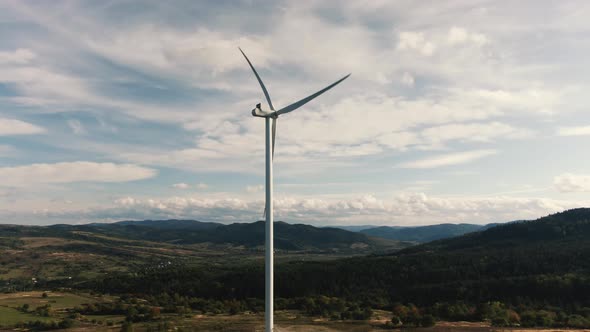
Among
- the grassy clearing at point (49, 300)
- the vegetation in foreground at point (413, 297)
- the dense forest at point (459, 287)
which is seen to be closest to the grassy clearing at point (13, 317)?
the vegetation in foreground at point (413, 297)

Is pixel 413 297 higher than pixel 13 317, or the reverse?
pixel 13 317

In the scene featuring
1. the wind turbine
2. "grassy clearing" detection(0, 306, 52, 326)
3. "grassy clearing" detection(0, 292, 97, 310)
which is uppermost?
the wind turbine

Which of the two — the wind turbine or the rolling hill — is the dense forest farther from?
the wind turbine

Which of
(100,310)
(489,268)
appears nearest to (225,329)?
(100,310)

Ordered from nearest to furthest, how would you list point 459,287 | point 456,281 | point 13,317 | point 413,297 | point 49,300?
point 13,317 → point 459,287 → point 413,297 → point 49,300 → point 456,281

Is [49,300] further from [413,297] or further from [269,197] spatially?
[269,197]

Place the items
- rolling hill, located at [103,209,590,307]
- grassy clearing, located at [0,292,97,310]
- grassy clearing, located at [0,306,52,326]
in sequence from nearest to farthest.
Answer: grassy clearing, located at [0,306,52,326] → rolling hill, located at [103,209,590,307] → grassy clearing, located at [0,292,97,310]

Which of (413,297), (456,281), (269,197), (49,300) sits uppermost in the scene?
(269,197)

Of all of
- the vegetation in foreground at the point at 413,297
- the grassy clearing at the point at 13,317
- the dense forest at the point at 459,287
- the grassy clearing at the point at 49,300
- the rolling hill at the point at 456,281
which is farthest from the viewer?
the grassy clearing at the point at 49,300

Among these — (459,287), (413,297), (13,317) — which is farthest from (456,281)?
(13,317)

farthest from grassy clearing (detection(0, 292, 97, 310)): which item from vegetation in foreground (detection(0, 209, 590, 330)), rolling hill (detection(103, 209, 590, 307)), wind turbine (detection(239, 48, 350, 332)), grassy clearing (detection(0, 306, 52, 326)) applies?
Result: wind turbine (detection(239, 48, 350, 332))

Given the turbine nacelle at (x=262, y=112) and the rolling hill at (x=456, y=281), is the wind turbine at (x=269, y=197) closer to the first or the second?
the turbine nacelle at (x=262, y=112)

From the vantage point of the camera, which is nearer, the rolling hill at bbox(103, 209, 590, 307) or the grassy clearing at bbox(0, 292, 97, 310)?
the rolling hill at bbox(103, 209, 590, 307)
